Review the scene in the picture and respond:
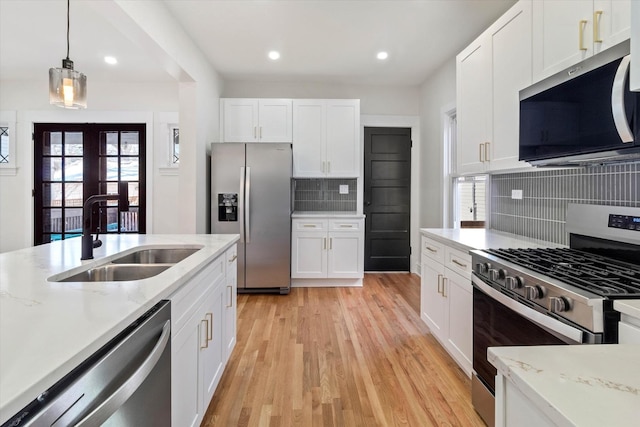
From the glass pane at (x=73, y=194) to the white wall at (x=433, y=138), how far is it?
4.87m

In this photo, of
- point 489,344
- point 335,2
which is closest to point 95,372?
point 489,344

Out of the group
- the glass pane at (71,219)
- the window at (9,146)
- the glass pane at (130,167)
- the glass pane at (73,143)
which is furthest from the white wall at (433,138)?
the window at (9,146)

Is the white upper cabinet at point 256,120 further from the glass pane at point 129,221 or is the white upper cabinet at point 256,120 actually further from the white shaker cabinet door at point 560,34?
the white shaker cabinet door at point 560,34

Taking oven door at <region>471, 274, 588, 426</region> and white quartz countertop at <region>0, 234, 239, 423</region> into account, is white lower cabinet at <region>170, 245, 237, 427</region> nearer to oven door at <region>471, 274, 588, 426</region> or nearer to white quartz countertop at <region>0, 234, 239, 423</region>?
white quartz countertop at <region>0, 234, 239, 423</region>

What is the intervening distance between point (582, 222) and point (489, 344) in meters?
0.84

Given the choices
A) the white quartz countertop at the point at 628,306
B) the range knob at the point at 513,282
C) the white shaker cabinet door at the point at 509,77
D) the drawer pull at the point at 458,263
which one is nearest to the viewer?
the white quartz countertop at the point at 628,306

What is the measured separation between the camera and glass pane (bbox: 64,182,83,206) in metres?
4.77

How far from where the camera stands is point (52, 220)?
4781mm

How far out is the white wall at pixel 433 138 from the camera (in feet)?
13.1

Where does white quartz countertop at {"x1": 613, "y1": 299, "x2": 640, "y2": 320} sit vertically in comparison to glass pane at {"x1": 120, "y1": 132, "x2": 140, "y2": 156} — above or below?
below

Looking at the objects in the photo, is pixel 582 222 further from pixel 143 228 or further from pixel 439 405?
pixel 143 228

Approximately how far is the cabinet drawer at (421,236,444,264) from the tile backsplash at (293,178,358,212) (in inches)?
80.9

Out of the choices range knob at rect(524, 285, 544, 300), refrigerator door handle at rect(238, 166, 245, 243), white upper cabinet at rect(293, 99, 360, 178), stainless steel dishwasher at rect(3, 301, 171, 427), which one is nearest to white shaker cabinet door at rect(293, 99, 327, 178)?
white upper cabinet at rect(293, 99, 360, 178)

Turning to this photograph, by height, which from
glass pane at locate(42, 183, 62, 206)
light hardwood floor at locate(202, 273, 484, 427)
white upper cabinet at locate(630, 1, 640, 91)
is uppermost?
white upper cabinet at locate(630, 1, 640, 91)
